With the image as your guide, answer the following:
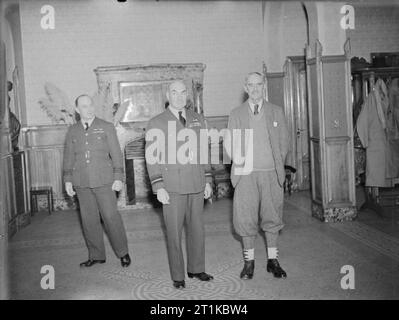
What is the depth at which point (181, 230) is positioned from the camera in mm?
3574

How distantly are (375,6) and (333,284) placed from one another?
247 inches

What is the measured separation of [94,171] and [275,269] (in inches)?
69.3

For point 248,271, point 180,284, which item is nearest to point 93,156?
point 180,284

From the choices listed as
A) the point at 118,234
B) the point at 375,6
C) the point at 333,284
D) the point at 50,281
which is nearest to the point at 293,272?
the point at 333,284

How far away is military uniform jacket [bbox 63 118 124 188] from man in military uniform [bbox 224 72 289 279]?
1118 millimetres

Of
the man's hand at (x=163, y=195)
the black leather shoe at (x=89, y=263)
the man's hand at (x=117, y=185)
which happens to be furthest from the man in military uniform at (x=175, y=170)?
the black leather shoe at (x=89, y=263)

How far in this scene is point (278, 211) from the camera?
3729 millimetres

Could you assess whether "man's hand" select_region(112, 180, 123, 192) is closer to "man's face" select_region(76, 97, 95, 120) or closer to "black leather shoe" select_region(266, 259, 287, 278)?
"man's face" select_region(76, 97, 95, 120)

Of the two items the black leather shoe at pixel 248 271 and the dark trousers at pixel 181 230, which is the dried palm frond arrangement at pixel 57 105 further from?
the black leather shoe at pixel 248 271

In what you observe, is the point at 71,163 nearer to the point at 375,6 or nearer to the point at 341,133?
the point at 341,133

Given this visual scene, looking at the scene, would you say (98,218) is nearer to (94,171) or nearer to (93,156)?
(94,171)

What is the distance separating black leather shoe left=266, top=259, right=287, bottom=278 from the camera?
3.73 meters

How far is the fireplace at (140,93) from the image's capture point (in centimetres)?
750

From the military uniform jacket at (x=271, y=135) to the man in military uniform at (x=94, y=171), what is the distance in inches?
43.3
